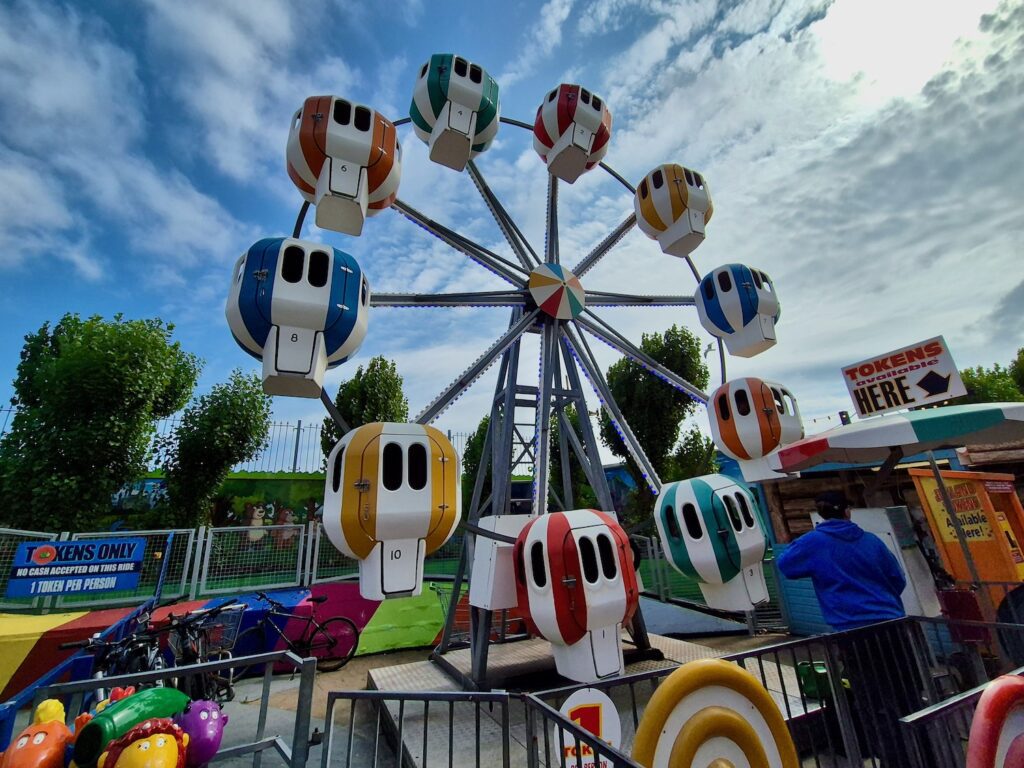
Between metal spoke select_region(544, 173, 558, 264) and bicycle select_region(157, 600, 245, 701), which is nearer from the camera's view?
bicycle select_region(157, 600, 245, 701)

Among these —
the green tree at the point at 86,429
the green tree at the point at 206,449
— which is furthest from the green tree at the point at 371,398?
the green tree at the point at 86,429

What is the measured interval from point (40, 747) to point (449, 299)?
519cm

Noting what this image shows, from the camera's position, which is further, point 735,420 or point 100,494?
point 100,494

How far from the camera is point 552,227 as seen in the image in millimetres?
7441

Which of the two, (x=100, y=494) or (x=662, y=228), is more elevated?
(x=662, y=228)

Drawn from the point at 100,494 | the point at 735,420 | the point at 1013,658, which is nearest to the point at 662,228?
the point at 735,420

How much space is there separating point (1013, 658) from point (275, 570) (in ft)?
41.8

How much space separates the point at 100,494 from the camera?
11.6 m

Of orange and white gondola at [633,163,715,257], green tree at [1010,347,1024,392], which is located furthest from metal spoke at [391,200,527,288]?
green tree at [1010,347,1024,392]

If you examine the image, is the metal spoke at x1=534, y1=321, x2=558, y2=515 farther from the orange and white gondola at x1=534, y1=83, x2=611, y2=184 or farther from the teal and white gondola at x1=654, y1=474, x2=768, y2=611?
the orange and white gondola at x1=534, y1=83, x2=611, y2=184

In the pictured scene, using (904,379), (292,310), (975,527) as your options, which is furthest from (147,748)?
(975,527)

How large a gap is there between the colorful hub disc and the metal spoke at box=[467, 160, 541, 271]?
31.6 inches

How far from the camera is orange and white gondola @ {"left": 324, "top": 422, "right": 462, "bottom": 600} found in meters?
2.87

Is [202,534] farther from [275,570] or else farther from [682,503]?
[682,503]
